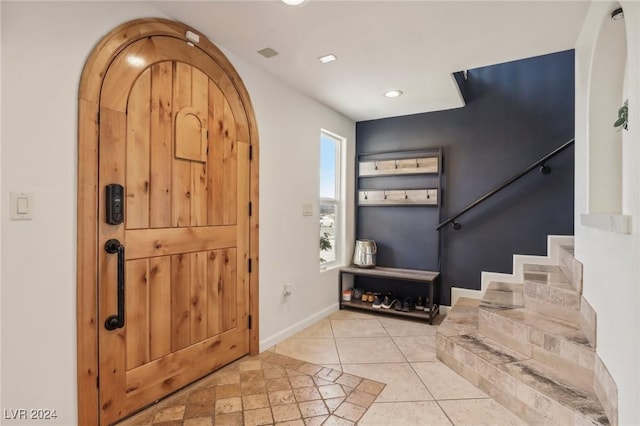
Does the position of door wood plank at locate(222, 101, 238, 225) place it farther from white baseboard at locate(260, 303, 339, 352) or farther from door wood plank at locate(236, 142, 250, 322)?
white baseboard at locate(260, 303, 339, 352)

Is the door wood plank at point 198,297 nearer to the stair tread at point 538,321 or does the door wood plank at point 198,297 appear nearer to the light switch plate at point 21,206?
the light switch plate at point 21,206

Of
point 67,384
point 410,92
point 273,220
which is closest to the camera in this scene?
point 67,384

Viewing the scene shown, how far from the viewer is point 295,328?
120 inches

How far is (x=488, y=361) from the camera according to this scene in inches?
81.0

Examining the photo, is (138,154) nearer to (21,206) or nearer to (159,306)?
(21,206)

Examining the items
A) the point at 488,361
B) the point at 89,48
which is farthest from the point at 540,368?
the point at 89,48

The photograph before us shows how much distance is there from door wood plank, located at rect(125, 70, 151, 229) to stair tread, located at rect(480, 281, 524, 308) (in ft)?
8.33

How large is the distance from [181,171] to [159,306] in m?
0.84

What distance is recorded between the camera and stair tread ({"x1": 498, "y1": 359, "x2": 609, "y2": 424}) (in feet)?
5.04

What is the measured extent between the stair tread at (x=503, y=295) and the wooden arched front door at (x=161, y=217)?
192cm

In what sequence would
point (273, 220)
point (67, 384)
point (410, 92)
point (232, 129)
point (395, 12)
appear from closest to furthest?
point (67, 384), point (395, 12), point (232, 129), point (273, 220), point (410, 92)

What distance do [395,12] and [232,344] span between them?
8.15 ft

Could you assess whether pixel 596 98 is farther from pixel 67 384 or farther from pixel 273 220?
pixel 67 384

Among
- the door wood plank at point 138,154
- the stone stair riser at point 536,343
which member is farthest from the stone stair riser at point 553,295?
the door wood plank at point 138,154
